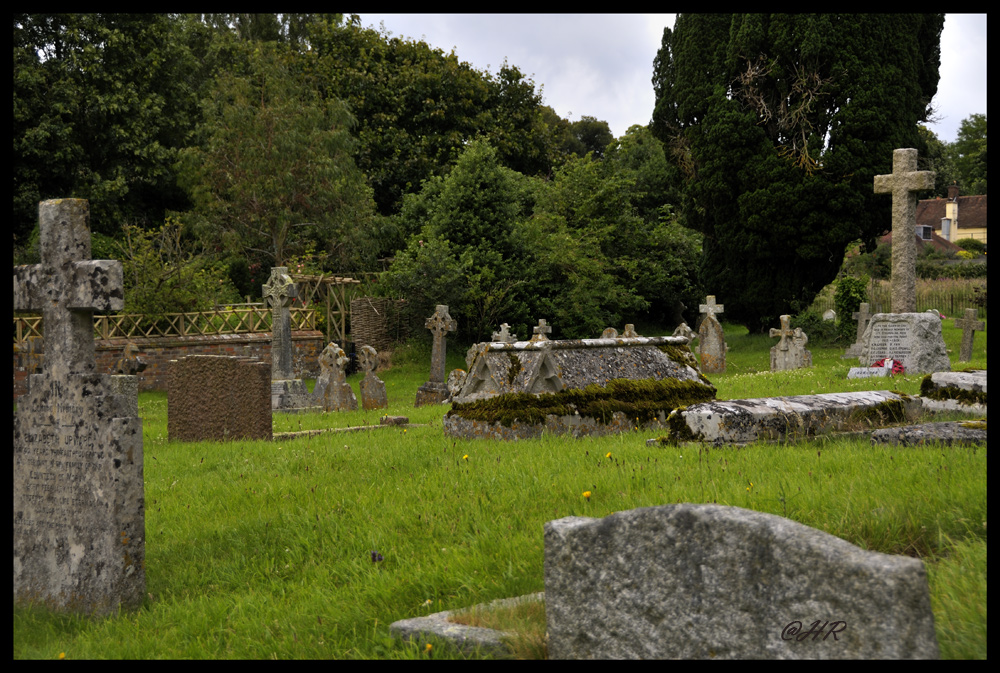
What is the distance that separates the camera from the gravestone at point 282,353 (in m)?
18.1

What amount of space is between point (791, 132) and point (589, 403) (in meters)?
23.4

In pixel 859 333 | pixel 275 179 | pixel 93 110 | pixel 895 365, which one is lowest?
pixel 895 365

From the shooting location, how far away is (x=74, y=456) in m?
5.13

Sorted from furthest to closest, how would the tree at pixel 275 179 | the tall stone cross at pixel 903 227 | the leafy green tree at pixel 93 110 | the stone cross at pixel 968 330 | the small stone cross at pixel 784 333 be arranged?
1. the tree at pixel 275 179
2. the leafy green tree at pixel 93 110
3. the small stone cross at pixel 784 333
4. the stone cross at pixel 968 330
5. the tall stone cross at pixel 903 227

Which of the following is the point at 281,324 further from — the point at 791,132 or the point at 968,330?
the point at 791,132

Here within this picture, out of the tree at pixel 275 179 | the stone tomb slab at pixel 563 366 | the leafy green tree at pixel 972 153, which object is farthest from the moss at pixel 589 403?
the leafy green tree at pixel 972 153

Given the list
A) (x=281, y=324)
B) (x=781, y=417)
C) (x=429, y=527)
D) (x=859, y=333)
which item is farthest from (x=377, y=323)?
(x=429, y=527)

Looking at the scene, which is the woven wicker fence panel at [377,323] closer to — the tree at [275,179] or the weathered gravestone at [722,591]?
the tree at [275,179]

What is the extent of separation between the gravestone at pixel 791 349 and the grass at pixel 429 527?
46.0ft

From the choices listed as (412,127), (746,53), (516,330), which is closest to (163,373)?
(516,330)

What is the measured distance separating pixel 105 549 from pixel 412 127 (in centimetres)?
3740
